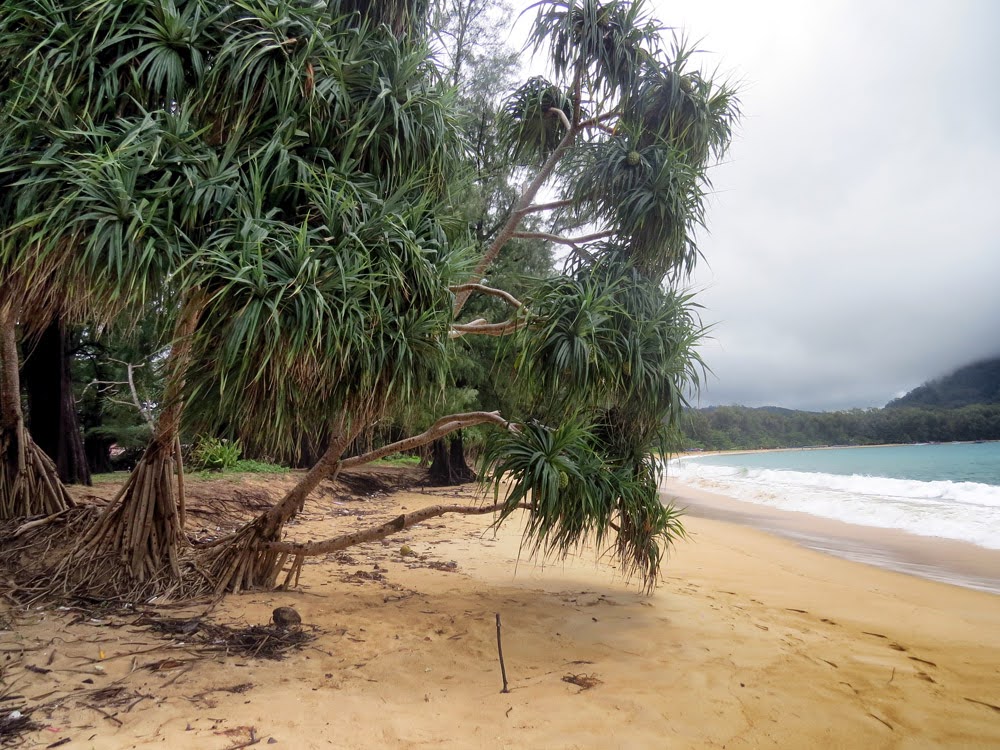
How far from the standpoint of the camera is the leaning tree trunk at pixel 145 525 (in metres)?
4.34

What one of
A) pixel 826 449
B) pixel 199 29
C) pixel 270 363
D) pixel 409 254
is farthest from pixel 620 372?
pixel 826 449

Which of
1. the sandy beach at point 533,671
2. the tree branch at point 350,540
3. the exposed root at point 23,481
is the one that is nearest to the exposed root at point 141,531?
the sandy beach at point 533,671

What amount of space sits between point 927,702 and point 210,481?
27.1 ft

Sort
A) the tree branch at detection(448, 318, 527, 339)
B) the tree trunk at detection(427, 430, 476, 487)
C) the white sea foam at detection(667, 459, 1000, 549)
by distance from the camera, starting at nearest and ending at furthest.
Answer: the tree branch at detection(448, 318, 527, 339) → the white sea foam at detection(667, 459, 1000, 549) → the tree trunk at detection(427, 430, 476, 487)

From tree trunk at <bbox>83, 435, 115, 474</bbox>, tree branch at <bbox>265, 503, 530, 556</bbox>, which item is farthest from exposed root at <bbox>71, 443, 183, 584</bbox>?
tree trunk at <bbox>83, 435, 115, 474</bbox>

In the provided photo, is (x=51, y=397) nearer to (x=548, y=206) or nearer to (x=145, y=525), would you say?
(x=145, y=525)

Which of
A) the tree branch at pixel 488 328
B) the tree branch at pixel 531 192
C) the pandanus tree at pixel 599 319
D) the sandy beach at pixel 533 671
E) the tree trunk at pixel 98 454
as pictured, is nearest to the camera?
the sandy beach at pixel 533 671

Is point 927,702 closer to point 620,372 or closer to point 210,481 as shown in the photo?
point 620,372

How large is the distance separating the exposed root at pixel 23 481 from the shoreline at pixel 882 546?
542 cm

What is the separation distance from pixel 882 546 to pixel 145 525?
9.77 meters

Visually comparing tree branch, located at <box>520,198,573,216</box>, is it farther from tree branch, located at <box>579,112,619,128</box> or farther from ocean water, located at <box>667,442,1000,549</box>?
ocean water, located at <box>667,442,1000,549</box>

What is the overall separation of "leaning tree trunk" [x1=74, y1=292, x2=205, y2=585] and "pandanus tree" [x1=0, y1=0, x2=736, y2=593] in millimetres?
14

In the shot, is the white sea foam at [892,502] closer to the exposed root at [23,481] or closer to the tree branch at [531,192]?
the tree branch at [531,192]

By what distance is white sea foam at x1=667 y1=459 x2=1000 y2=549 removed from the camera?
34.3 feet
